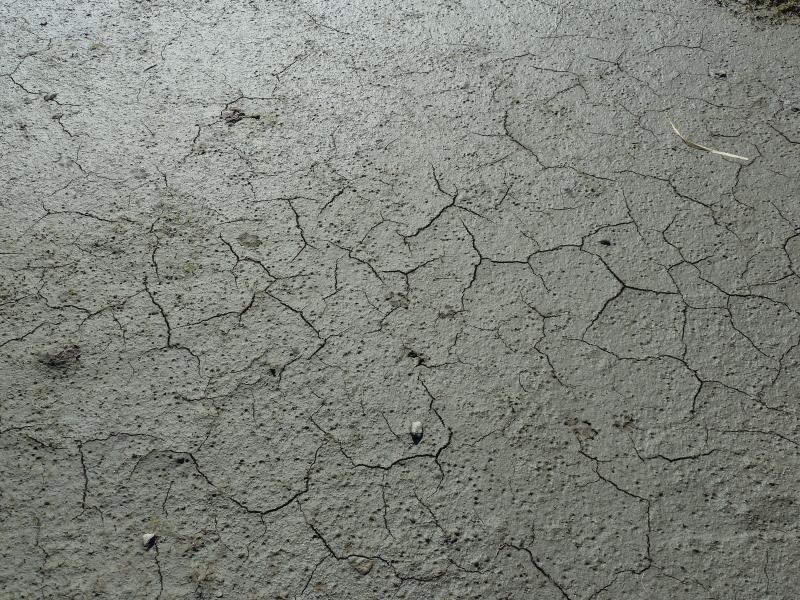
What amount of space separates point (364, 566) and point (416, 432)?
0.44 meters

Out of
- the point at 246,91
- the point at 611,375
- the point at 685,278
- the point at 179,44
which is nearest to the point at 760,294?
the point at 685,278

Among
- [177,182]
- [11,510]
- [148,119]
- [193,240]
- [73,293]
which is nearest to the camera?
[11,510]

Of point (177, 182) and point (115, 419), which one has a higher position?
point (177, 182)

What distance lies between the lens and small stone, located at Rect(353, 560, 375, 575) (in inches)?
83.5

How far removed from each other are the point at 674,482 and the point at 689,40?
2415 millimetres

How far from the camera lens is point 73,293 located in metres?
2.75

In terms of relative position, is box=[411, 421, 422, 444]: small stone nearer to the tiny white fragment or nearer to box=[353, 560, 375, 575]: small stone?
box=[353, 560, 375, 575]: small stone

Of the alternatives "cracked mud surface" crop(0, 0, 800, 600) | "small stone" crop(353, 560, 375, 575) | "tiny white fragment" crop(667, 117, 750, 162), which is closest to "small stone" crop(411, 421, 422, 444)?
"cracked mud surface" crop(0, 0, 800, 600)

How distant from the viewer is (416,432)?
2387mm

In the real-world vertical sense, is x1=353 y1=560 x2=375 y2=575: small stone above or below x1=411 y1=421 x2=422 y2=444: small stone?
below

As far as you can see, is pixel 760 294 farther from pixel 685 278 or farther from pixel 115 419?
pixel 115 419

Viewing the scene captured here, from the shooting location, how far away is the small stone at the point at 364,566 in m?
2.12

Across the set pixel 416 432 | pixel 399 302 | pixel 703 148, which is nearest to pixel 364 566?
pixel 416 432

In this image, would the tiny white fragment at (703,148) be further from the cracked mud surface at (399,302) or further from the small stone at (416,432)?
the small stone at (416,432)
